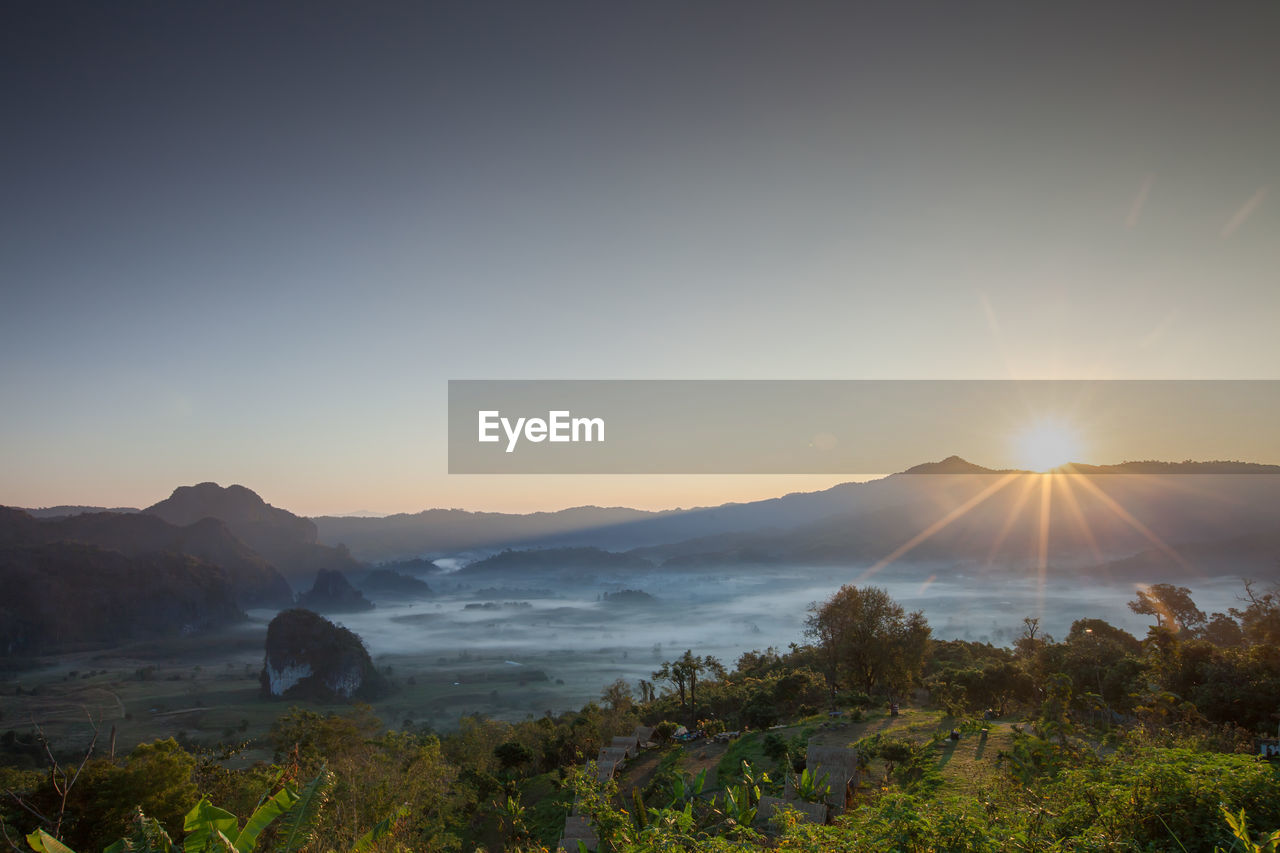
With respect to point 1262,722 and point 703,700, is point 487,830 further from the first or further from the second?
point 1262,722

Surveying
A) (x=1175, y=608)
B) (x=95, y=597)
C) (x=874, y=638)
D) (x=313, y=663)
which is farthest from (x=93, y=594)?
(x=1175, y=608)

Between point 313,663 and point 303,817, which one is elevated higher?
point 303,817

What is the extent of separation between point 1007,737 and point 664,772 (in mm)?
12169

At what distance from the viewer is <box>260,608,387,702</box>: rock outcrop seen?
394ft

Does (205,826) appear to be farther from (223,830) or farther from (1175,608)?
(1175,608)

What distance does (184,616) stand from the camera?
176 meters

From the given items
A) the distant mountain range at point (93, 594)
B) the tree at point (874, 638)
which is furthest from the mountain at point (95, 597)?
the tree at point (874, 638)

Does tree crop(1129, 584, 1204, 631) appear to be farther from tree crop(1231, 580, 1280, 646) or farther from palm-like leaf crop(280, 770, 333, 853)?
palm-like leaf crop(280, 770, 333, 853)

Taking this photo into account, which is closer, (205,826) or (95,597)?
(205,826)

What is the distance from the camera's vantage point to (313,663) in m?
122

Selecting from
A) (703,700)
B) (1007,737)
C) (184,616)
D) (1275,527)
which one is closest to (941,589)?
(1275,527)

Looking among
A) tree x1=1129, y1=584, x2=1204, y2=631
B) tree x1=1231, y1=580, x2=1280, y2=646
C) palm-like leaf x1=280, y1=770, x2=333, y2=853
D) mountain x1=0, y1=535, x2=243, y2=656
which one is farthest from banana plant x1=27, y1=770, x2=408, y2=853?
mountain x1=0, y1=535, x2=243, y2=656

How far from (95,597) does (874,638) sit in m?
210

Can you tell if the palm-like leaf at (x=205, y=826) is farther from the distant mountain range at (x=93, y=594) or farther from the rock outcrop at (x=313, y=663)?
the distant mountain range at (x=93, y=594)
